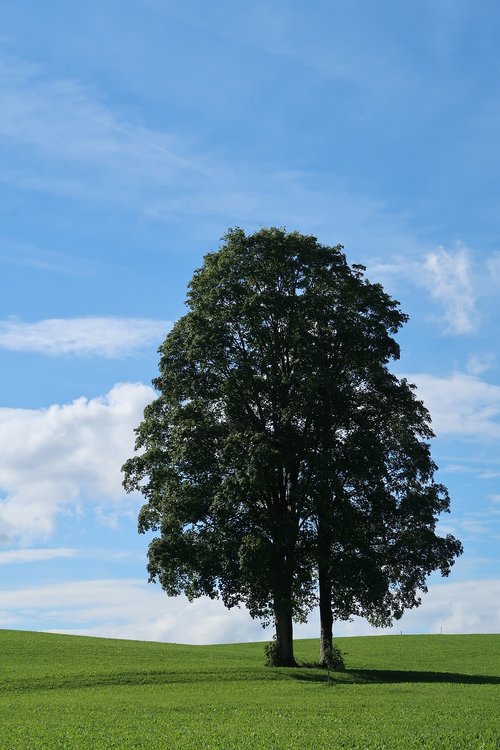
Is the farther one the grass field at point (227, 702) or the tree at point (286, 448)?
the tree at point (286, 448)

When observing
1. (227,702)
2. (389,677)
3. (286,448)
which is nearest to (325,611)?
(389,677)

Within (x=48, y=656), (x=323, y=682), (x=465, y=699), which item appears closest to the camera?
(x=465, y=699)

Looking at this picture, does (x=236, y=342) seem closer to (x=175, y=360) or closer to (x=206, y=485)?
(x=175, y=360)

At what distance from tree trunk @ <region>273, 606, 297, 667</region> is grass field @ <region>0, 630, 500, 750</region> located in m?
1.42

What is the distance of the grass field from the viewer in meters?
25.8

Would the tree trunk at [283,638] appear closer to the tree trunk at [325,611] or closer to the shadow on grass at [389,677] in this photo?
the tree trunk at [325,611]

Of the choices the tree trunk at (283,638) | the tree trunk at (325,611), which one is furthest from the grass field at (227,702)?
the tree trunk at (325,611)

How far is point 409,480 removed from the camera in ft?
163

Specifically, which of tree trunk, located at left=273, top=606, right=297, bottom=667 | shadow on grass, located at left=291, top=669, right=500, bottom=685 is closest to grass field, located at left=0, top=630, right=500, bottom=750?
shadow on grass, located at left=291, top=669, right=500, bottom=685

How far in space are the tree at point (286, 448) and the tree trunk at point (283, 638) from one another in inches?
3.0

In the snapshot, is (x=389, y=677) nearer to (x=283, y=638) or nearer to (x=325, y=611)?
(x=325, y=611)

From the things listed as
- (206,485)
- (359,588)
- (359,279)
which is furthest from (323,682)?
(359,279)

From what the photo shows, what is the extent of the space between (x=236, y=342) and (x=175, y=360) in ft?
12.1

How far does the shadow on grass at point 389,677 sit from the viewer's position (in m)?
43.8
